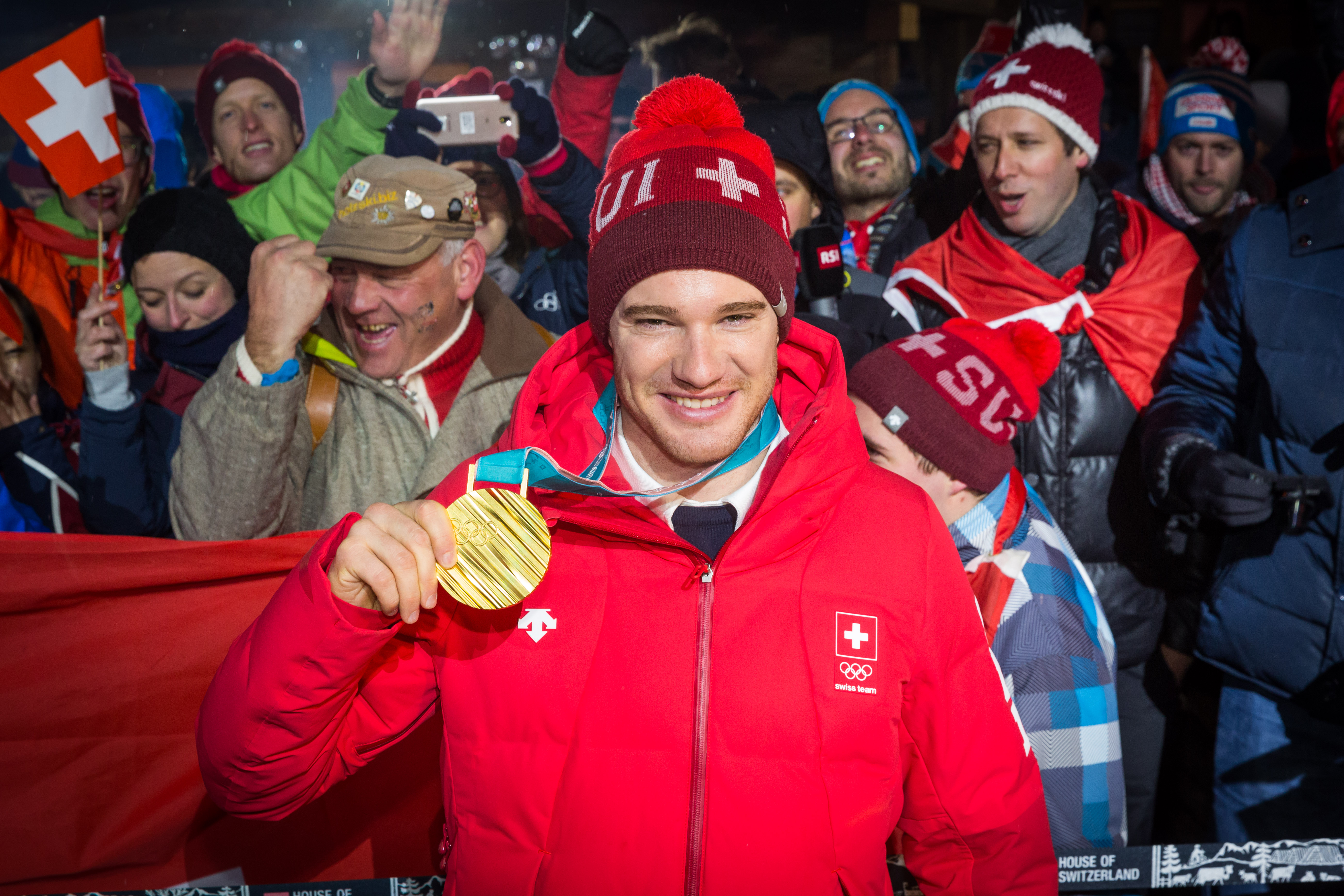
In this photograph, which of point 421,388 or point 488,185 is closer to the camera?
point 421,388

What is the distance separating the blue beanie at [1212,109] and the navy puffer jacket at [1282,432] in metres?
1.64

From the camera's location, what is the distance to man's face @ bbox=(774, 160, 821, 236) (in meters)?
3.15

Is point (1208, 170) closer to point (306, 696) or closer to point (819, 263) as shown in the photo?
point (819, 263)

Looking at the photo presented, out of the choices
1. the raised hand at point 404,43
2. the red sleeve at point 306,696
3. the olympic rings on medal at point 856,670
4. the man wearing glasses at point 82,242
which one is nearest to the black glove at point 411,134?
the raised hand at point 404,43

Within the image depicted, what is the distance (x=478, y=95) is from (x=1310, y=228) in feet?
9.30

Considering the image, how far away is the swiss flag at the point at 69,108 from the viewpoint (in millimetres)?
2736

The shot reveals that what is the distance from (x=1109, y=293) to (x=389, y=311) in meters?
2.18

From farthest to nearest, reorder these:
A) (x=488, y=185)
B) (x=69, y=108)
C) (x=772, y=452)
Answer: (x=488, y=185), (x=69, y=108), (x=772, y=452)

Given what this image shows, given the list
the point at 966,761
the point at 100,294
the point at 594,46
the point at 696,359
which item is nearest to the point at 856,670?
the point at 966,761

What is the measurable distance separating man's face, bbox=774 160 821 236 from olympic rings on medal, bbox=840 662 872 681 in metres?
1.92

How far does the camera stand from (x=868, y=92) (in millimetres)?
3820

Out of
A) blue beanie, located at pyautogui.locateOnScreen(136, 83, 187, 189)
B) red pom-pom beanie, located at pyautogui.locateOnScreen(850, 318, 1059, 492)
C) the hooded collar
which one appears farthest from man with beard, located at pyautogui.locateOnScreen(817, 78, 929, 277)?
blue beanie, located at pyautogui.locateOnScreen(136, 83, 187, 189)

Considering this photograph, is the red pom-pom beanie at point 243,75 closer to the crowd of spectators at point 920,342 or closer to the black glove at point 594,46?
the crowd of spectators at point 920,342

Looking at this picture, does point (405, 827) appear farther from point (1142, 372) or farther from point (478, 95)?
point (478, 95)
